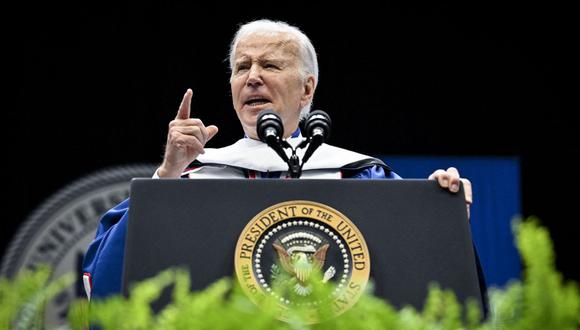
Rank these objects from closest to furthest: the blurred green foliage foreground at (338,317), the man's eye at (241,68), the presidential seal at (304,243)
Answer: the blurred green foliage foreground at (338,317) → the presidential seal at (304,243) → the man's eye at (241,68)

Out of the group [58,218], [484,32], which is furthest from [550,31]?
[58,218]

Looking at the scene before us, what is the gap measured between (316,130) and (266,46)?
1003 mm

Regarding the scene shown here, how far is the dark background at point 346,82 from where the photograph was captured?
632 centimetres

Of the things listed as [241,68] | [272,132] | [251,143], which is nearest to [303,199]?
[272,132]

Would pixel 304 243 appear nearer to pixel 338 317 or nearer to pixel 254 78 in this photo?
pixel 254 78

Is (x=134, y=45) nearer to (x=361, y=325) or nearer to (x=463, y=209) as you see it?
(x=463, y=209)

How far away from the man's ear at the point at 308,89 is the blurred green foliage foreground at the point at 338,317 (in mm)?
2731

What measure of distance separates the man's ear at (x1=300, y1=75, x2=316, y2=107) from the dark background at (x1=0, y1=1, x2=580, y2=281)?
9.21 feet

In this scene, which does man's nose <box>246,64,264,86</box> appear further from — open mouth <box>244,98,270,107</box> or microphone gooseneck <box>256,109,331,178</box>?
microphone gooseneck <box>256,109,331,178</box>

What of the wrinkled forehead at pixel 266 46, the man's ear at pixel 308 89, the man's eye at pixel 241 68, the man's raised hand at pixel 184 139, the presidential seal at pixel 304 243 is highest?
the wrinkled forehead at pixel 266 46

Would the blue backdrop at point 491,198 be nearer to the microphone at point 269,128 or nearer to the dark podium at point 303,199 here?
the microphone at point 269,128

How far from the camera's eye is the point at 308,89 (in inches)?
140

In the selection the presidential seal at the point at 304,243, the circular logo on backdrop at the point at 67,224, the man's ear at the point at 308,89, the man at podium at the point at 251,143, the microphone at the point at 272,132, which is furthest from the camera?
the circular logo on backdrop at the point at 67,224

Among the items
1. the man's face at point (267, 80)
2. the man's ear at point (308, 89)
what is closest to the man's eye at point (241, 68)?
the man's face at point (267, 80)
